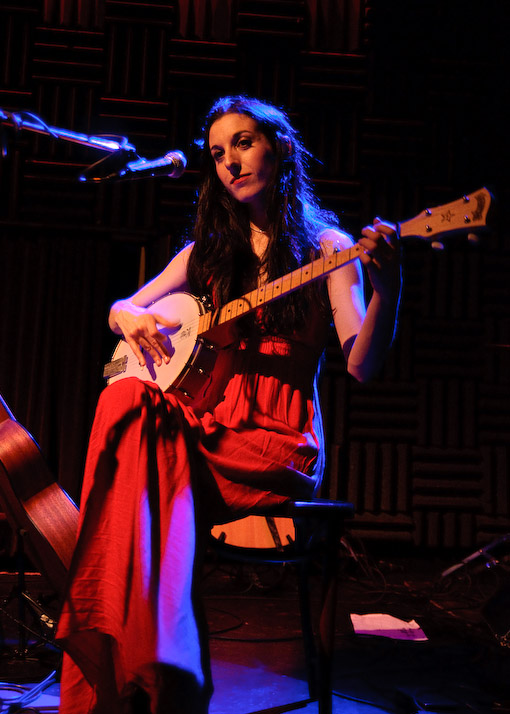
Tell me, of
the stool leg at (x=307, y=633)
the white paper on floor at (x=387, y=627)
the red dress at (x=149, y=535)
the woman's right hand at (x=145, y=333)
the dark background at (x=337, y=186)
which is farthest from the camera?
the dark background at (x=337, y=186)

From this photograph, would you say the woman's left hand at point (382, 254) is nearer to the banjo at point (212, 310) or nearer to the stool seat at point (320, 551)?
the banjo at point (212, 310)

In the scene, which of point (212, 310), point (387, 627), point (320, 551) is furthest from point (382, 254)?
point (387, 627)

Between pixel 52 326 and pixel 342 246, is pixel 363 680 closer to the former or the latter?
pixel 342 246

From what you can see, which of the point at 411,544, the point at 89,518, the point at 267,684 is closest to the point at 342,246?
the point at 89,518

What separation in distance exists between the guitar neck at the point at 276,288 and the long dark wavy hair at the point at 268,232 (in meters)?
0.08

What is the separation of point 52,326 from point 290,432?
2.86m

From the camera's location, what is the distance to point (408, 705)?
6.47ft

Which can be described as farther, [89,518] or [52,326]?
[52,326]

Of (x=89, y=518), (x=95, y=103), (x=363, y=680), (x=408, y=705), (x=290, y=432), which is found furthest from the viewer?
(x=95, y=103)

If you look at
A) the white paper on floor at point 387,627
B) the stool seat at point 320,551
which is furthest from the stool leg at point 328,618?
the white paper on floor at point 387,627

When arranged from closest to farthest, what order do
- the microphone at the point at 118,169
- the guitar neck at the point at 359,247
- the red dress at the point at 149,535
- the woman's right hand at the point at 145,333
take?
the red dress at the point at 149,535, the guitar neck at the point at 359,247, the microphone at the point at 118,169, the woman's right hand at the point at 145,333

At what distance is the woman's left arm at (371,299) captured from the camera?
5.32ft

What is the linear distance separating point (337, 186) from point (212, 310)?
299 centimetres

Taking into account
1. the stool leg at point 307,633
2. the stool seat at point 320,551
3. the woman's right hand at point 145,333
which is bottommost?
the stool leg at point 307,633
